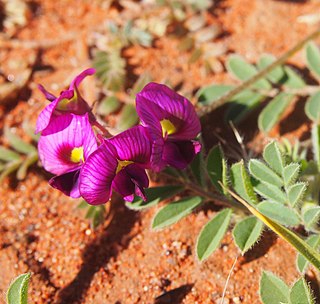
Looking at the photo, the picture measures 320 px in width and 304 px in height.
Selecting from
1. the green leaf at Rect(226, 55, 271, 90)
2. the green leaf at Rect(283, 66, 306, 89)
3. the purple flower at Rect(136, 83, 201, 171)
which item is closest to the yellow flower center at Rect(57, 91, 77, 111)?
the purple flower at Rect(136, 83, 201, 171)

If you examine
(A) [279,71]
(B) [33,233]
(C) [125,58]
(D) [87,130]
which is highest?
(D) [87,130]

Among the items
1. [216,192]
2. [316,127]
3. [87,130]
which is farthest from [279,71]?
[87,130]

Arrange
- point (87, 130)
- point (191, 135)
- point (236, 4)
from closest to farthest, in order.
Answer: point (87, 130) → point (191, 135) → point (236, 4)

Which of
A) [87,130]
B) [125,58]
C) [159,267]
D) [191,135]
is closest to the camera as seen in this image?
[87,130]

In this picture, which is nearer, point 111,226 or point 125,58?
point 111,226

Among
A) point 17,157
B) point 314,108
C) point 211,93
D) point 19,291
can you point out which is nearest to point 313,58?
point 314,108

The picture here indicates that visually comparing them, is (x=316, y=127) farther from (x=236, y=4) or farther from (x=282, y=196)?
(x=236, y=4)
